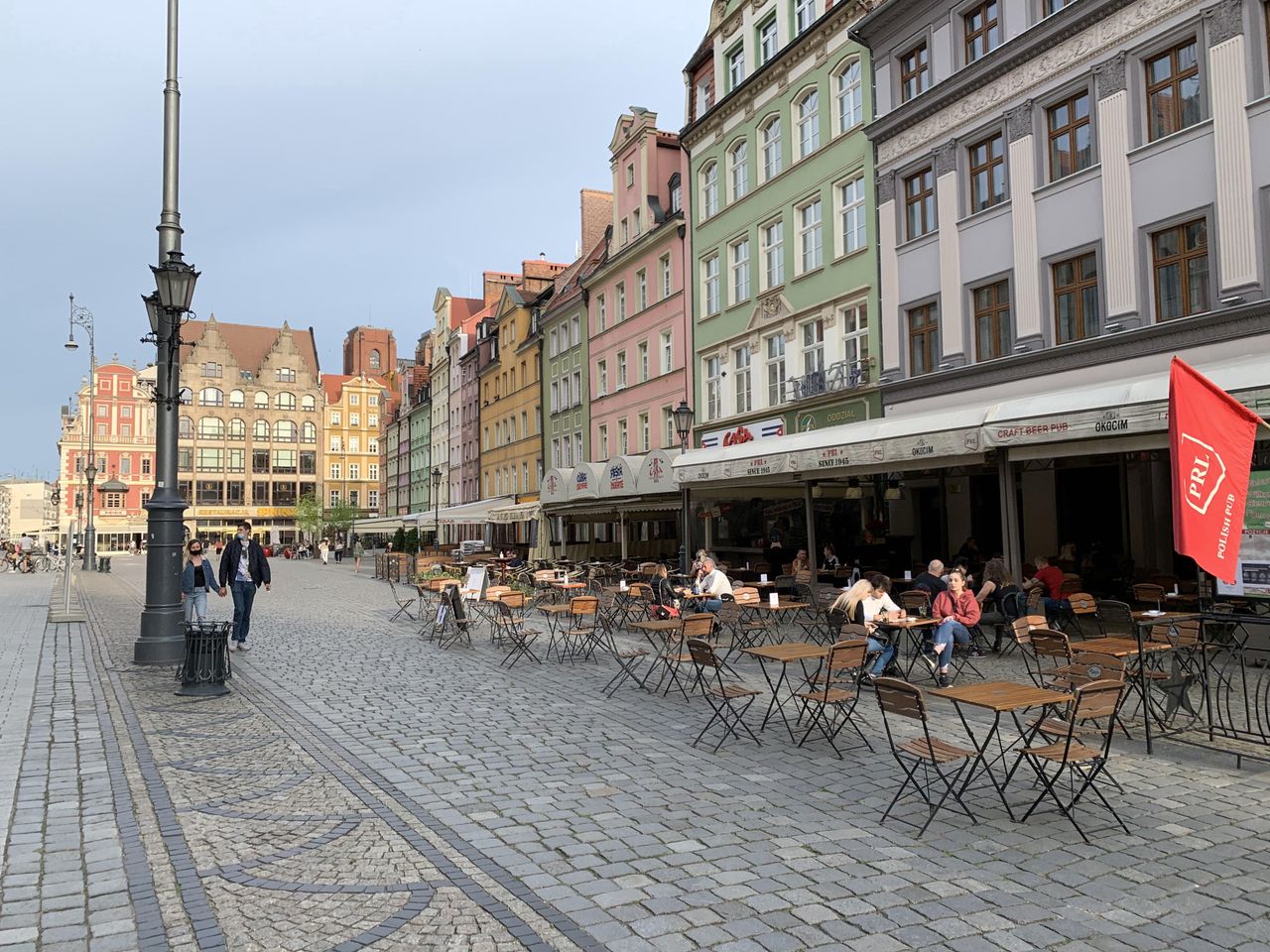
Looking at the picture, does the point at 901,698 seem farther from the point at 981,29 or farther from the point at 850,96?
the point at 850,96

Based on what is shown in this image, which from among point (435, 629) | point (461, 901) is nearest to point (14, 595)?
point (435, 629)

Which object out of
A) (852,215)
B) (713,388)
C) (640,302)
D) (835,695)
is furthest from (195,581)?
(640,302)

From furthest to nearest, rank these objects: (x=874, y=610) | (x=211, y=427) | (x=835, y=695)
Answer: (x=211, y=427)
(x=874, y=610)
(x=835, y=695)

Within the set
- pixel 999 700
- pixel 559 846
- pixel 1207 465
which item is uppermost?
pixel 1207 465

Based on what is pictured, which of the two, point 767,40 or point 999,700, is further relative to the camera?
point 767,40

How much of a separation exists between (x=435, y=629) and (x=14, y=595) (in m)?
18.4

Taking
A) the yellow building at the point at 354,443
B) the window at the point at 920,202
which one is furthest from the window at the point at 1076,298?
the yellow building at the point at 354,443

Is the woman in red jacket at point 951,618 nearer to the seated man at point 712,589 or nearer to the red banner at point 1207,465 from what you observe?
the seated man at point 712,589

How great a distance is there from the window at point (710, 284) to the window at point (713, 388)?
160 centimetres

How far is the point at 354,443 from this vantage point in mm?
105562

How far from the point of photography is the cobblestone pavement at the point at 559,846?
4.41 meters

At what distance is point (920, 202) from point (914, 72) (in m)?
2.87

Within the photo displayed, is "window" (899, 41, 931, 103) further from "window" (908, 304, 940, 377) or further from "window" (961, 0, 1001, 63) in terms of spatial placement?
"window" (908, 304, 940, 377)

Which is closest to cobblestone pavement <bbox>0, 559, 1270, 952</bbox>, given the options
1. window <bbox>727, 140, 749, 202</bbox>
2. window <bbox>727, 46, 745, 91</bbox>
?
window <bbox>727, 140, 749, 202</bbox>
